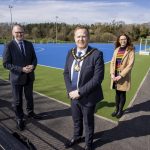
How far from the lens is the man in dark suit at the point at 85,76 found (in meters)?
4.21

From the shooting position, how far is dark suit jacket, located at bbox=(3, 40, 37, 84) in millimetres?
5395

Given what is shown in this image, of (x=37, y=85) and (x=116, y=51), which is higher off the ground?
(x=116, y=51)

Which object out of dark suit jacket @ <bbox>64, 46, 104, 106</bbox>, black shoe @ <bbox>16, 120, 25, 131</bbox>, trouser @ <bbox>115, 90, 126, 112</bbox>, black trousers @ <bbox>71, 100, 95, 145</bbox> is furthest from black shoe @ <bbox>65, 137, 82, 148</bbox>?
trouser @ <bbox>115, 90, 126, 112</bbox>

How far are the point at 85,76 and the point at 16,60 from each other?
1.78m

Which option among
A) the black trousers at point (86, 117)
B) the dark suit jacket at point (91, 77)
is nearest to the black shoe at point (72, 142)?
the black trousers at point (86, 117)

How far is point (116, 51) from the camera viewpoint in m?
6.25

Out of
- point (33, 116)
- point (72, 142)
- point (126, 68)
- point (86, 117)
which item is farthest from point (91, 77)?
point (33, 116)

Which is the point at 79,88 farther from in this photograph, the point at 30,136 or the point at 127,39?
the point at 127,39

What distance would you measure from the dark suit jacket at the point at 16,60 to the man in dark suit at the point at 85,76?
1336 mm

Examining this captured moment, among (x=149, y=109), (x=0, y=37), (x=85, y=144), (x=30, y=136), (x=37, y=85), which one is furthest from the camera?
(x=0, y=37)

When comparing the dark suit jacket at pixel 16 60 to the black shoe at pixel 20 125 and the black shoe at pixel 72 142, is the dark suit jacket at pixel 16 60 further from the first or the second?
the black shoe at pixel 72 142

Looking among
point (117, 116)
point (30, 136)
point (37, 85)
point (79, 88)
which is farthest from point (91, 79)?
point (37, 85)

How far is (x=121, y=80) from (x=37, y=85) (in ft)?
15.9

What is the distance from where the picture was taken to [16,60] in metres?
5.49
